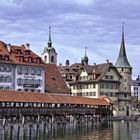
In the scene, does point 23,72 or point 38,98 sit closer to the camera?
point 38,98

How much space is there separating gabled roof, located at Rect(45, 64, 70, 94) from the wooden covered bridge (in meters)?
8.95

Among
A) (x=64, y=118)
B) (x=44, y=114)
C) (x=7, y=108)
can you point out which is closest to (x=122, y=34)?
(x=64, y=118)

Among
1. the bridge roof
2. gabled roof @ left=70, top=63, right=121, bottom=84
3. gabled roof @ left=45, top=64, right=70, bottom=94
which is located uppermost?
gabled roof @ left=70, top=63, right=121, bottom=84

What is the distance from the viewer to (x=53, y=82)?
79.2m

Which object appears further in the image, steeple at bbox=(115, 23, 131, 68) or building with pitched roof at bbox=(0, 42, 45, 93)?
steeple at bbox=(115, 23, 131, 68)

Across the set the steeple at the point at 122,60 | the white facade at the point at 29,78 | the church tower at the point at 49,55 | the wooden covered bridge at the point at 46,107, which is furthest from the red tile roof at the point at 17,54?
the church tower at the point at 49,55

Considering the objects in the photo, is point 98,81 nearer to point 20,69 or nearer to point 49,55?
point 20,69

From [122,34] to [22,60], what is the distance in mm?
39197

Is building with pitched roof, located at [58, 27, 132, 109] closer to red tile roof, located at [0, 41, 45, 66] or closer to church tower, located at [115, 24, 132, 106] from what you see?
church tower, located at [115, 24, 132, 106]

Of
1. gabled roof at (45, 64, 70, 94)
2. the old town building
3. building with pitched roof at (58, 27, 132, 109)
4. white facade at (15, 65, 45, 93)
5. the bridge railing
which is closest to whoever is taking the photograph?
the bridge railing

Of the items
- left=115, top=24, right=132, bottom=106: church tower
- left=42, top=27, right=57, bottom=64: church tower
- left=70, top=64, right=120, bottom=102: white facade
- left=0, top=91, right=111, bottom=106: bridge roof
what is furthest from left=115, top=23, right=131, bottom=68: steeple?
left=0, top=91, right=111, bottom=106: bridge roof

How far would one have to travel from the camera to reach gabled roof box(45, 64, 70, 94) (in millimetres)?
77812

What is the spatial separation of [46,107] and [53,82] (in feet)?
84.9

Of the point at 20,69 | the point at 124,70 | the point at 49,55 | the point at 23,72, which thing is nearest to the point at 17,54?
the point at 20,69
